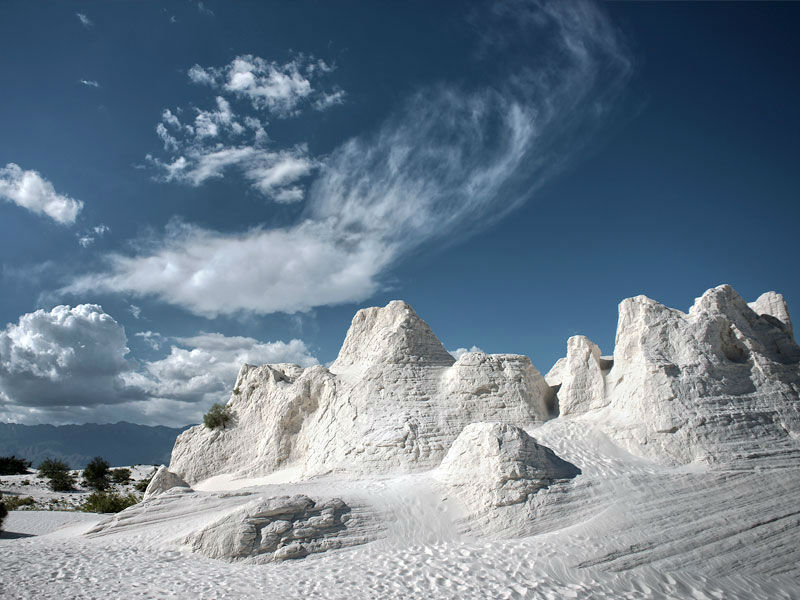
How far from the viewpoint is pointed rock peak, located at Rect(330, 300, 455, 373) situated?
23875mm

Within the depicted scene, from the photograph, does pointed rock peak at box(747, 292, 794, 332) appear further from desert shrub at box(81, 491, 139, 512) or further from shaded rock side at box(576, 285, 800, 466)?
desert shrub at box(81, 491, 139, 512)

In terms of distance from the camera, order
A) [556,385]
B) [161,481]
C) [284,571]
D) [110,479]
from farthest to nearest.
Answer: [110,479] → [556,385] → [161,481] → [284,571]

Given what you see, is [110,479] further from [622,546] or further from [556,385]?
[622,546]

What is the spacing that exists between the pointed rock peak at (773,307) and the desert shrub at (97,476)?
37502 mm

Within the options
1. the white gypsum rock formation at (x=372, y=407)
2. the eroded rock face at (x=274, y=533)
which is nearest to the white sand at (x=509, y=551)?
the eroded rock face at (x=274, y=533)

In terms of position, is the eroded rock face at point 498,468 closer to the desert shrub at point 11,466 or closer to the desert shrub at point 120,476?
the desert shrub at point 120,476

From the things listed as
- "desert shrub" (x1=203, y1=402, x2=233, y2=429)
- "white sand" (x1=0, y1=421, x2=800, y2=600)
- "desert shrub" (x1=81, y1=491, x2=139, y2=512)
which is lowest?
"white sand" (x1=0, y1=421, x2=800, y2=600)

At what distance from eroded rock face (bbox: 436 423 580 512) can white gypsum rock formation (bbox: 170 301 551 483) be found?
394 cm

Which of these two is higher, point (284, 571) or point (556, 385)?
point (556, 385)

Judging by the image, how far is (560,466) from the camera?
15.3 metres

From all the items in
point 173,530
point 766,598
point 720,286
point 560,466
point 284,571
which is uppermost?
point 720,286

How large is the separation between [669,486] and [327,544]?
10084 mm

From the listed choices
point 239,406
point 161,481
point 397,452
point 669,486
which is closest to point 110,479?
point 239,406

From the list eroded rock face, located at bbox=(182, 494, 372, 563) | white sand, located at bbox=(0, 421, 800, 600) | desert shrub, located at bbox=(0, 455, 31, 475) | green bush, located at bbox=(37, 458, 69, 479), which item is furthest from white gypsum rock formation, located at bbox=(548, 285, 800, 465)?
desert shrub, located at bbox=(0, 455, 31, 475)
